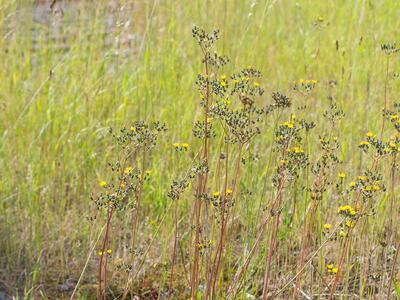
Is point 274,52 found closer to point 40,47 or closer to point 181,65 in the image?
point 181,65

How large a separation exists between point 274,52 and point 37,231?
2.21 meters

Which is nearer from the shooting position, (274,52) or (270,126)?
(270,126)

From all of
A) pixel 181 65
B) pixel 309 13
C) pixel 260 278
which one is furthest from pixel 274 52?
pixel 260 278

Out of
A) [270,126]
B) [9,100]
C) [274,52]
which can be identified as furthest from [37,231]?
[274,52]

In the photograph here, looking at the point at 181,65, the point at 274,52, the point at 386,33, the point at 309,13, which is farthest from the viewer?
the point at 309,13

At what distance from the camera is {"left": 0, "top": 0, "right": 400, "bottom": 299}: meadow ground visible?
2.51m

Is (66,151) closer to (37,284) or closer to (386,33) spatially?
(37,284)

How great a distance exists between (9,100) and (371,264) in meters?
2.03

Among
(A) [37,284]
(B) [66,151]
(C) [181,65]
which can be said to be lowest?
(A) [37,284]

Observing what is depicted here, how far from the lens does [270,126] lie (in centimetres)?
386

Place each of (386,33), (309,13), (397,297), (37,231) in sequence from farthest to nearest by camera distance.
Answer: (309,13)
(386,33)
(37,231)
(397,297)

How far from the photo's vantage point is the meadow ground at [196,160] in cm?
251

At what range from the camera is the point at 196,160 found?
330 centimetres

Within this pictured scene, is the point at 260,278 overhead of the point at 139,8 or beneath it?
beneath
